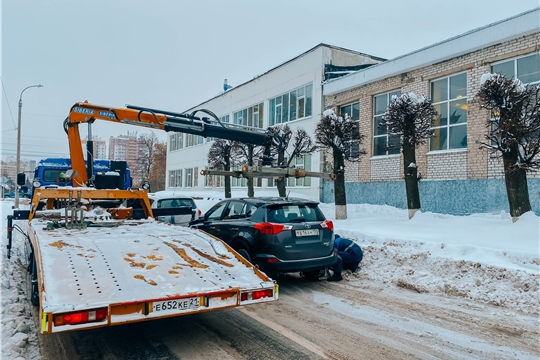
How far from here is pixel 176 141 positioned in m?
41.6

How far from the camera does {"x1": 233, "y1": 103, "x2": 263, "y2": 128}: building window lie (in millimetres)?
28234

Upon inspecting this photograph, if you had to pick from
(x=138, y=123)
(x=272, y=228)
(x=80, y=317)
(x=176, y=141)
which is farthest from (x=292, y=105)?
(x=80, y=317)

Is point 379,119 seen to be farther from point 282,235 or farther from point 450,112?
point 282,235

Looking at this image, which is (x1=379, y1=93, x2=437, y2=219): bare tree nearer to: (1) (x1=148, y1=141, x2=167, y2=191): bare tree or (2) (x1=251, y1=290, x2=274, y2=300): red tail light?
(2) (x1=251, y1=290, x2=274, y2=300): red tail light

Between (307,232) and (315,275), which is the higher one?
(307,232)

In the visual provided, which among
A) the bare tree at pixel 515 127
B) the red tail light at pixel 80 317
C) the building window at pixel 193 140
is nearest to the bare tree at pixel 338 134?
the bare tree at pixel 515 127

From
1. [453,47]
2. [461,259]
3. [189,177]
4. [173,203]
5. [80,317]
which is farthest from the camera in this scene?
[189,177]

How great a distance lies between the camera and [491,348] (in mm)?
4465

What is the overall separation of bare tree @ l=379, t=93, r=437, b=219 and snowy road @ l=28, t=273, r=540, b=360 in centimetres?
677

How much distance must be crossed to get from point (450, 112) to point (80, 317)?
15.2 m

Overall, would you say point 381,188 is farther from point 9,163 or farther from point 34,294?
point 9,163

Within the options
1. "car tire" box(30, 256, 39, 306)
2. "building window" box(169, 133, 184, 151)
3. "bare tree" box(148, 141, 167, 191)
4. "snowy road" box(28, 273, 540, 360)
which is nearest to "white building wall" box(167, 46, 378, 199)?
"building window" box(169, 133, 184, 151)

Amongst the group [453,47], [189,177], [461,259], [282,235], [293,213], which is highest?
[453,47]

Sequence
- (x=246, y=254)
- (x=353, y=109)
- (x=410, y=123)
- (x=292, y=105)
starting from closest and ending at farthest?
(x=246, y=254)
(x=410, y=123)
(x=353, y=109)
(x=292, y=105)
